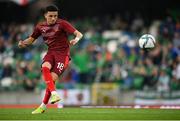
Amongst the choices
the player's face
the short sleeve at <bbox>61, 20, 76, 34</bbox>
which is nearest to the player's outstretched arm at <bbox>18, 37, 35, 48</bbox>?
the player's face

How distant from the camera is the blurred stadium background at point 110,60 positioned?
77.1ft

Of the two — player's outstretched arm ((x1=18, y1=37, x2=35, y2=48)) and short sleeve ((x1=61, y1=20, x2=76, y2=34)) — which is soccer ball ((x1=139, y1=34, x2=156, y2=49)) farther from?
player's outstretched arm ((x1=18, y1=37, x2=35, y2=48))

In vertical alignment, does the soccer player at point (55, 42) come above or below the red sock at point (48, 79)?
above

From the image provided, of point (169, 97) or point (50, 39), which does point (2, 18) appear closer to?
point (169, 97)

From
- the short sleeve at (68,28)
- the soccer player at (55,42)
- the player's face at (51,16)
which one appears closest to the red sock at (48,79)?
the soccer player at (55,42)

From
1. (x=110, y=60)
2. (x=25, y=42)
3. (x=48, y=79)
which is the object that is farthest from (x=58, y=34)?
(x=110, y=60)

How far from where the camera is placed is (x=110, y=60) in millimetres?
24562

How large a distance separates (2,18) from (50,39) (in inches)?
619

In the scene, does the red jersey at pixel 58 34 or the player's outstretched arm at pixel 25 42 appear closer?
the red jersey at pixel 58 34

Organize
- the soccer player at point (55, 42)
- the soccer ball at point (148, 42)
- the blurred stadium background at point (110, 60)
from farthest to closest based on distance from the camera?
1. the blurred stadium background at point (110, 60)
2. the soccer ball at point (148, 42)
3. the soccer player at point (55, 42)

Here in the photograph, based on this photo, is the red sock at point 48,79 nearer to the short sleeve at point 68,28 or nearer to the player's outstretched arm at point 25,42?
the short sleeve at point 68,28

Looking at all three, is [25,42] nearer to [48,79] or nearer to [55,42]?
[55,42]

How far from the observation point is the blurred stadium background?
2350 cm

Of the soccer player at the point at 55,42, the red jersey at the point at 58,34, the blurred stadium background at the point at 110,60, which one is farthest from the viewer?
the blurred stadium background at the point at 110,60
